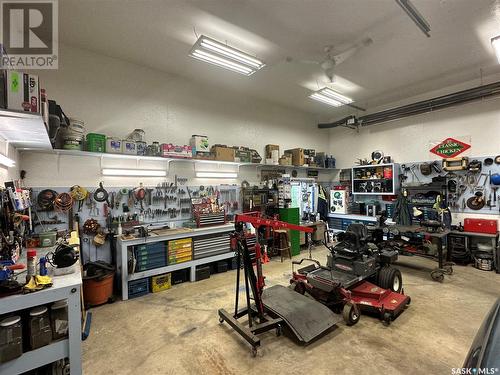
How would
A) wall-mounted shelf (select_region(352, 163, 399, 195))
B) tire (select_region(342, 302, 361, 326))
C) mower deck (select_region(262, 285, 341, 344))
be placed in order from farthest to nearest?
wall-mounted shelf (select_region(352, 163, 399, 195)), tire (select_region(342, 302, 361, 326)), mower deck (select_region(262, 285, 341, 344))

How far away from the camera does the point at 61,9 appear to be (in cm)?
284

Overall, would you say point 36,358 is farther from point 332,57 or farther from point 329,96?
point 329,96

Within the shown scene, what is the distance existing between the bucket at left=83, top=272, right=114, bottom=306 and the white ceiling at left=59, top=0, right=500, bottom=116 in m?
3.41

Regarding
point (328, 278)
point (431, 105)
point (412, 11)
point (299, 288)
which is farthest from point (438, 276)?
point (412, 11)

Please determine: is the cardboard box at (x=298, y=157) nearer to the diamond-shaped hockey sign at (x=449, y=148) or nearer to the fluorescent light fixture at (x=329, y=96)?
the fluorescent light fixture at (x=329, y=96)

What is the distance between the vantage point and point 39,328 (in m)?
1.55

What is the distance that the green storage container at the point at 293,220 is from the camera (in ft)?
17.8

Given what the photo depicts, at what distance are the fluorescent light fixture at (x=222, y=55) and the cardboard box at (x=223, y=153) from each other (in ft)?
5.14

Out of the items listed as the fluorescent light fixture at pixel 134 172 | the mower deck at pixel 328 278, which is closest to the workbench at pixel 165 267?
the fluorescent light fixture at pixel 134 172

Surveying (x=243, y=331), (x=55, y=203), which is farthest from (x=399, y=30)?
(x=55, y=203)

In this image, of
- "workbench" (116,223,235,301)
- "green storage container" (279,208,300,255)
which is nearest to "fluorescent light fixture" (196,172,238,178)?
"workbench" (116,223,235,301)

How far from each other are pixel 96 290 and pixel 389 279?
398 cm

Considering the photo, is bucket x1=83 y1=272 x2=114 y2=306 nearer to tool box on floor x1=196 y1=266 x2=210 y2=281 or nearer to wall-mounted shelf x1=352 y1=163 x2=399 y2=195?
tool box on floor x1=196 y1=266 x2=210 y2=281

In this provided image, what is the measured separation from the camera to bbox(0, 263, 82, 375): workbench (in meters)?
1.45
